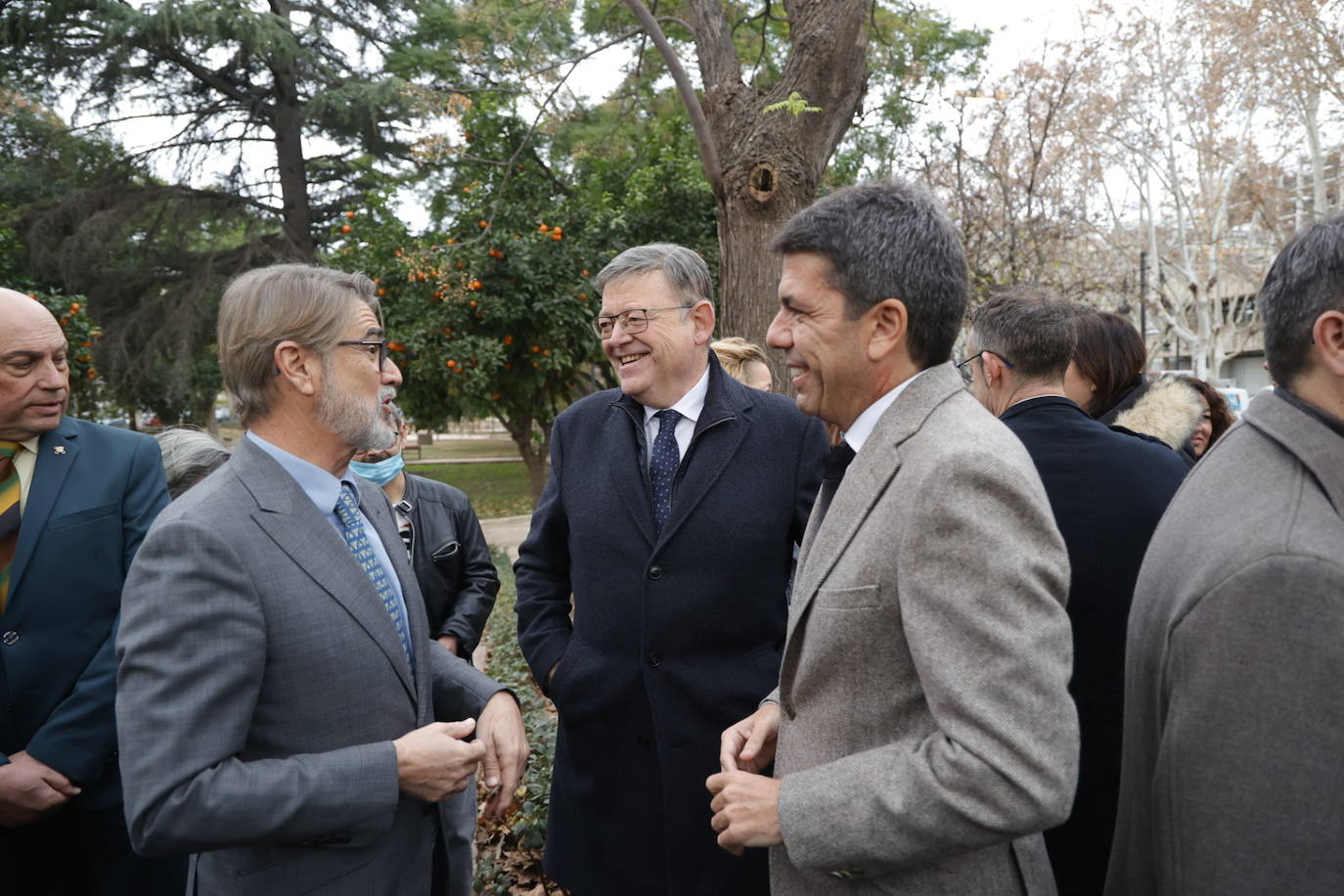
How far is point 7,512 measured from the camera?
105 inches

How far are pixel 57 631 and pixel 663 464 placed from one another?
190 centimetres

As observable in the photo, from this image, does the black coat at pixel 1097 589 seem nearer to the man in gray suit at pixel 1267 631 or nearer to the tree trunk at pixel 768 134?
the man in gray suit at pixel 1267 631

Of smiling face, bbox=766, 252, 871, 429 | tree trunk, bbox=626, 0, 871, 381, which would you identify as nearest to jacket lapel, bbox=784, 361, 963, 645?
smiling face, bbox=766, 252, 871, 429

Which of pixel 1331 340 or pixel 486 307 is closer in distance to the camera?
pixel 1331 340

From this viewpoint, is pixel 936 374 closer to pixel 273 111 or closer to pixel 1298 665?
pixel 1298 665

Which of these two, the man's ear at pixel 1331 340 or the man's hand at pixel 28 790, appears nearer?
the man's ear at pixel 1331 340

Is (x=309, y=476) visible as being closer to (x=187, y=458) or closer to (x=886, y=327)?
(x=886, y=327)

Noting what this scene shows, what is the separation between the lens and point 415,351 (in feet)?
34.6

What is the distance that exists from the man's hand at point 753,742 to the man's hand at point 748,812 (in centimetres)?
24

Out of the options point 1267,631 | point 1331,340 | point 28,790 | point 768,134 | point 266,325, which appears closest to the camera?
point 1267,631

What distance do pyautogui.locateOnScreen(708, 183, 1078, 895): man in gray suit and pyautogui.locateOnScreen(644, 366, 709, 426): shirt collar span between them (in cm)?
97

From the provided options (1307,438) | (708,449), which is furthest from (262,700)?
(1307,438)

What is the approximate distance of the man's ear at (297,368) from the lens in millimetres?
1988

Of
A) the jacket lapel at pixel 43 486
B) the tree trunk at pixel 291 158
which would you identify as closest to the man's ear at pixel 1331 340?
the jacket lapel at pixel 43 486
